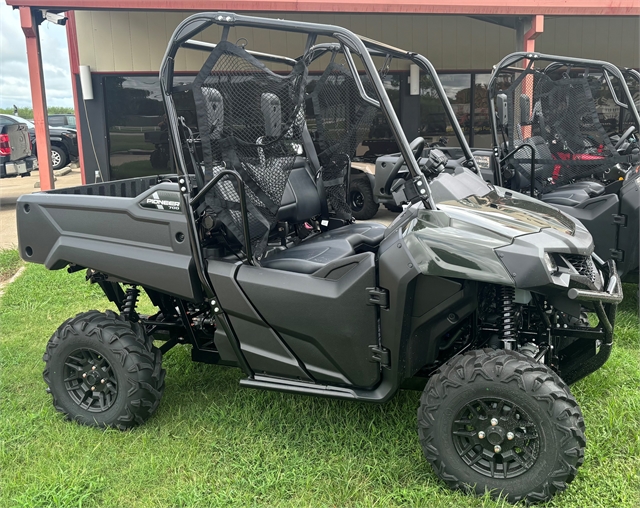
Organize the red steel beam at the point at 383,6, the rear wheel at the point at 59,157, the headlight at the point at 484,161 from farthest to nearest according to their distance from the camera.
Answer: the rear wheel at the point at 59,157
the red steel beam at the point at 383,6
the headlight at the point at 484,161

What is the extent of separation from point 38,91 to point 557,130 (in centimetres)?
662

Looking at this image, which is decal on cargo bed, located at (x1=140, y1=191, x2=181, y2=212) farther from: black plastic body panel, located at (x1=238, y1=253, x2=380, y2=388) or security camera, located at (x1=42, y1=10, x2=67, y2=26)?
security camera, located at (x1=42, y1=10, x2=67, y2=26)

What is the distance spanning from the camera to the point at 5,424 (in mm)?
3201

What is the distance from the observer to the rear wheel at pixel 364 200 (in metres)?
8.48

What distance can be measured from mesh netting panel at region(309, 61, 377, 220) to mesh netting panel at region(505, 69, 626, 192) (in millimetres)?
2312

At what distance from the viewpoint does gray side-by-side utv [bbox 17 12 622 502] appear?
236 centimetres

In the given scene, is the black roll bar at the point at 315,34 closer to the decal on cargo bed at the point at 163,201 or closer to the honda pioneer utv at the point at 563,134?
the decal on cargo bed at the point at 163,201

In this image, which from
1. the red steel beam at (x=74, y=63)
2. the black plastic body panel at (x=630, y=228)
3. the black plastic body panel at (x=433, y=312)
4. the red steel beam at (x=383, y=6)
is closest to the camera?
the black plastic body panel at (x=433, y=312)

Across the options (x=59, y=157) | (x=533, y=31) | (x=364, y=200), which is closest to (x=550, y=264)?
(x=364, y=200)

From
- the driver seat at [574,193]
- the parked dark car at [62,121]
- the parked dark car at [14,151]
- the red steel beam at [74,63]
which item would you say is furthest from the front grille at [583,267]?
the parked dark car at [62,121]

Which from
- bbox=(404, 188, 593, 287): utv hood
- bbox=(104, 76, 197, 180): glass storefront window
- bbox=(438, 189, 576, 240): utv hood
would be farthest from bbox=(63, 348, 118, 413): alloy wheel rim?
bbox=(104, 76, 197, 180): glass storefront window

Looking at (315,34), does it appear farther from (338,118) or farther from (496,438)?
(496,438)

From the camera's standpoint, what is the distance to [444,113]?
10727 mm

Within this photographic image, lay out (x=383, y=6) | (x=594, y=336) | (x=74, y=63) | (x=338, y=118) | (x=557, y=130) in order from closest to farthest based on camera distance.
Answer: (x=594, y=336)
(x=338, y=118)
(x=557, y=130)
(x=383, y=6)
(x=74, y=63)
